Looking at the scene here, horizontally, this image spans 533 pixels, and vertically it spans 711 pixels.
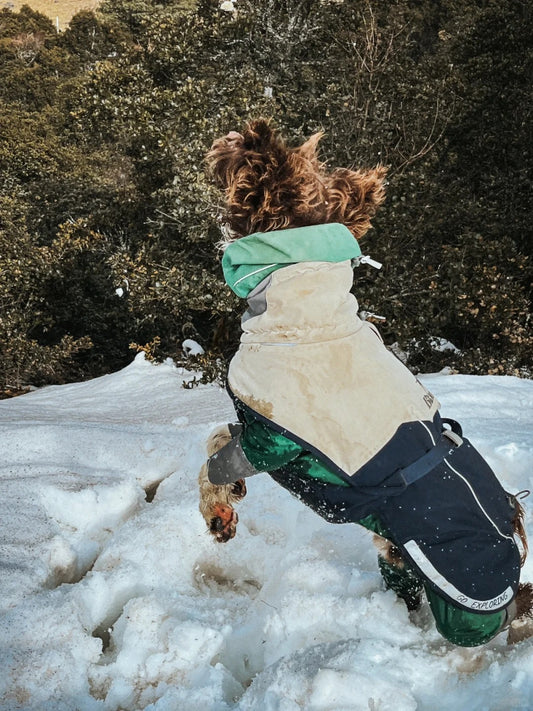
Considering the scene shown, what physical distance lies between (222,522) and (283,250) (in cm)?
80

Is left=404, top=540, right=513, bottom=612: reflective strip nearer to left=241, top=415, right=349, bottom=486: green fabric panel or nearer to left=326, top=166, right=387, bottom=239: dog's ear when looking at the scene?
left=241, top=415, right=349, bottom=486: green fabric panel

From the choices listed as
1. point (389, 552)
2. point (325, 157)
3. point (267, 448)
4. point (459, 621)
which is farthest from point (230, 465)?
point (325, 157)

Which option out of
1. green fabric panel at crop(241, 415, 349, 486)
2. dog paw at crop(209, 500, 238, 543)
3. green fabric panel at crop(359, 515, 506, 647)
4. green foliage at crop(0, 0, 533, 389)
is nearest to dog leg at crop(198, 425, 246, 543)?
dog paw at crop(209, 500, 238, 543)

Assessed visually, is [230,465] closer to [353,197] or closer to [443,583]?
[443,583]

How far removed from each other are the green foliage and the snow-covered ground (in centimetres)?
212

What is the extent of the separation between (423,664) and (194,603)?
0.69m

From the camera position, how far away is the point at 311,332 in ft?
4.76

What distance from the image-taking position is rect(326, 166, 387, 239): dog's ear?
157 cm

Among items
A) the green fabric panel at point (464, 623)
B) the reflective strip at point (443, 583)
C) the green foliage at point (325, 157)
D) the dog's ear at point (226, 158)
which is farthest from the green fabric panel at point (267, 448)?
the green foliage at point (325, 157)

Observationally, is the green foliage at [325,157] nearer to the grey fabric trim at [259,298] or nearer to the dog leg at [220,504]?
the dog leg at [220,504]

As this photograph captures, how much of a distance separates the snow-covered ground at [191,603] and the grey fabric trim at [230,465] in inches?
18.6

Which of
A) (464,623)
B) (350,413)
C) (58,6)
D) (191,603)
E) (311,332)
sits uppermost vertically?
(58,6)

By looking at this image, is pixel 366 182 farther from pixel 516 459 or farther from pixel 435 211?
pixel 435 211

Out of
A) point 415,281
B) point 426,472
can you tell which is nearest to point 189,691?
point 426,472
